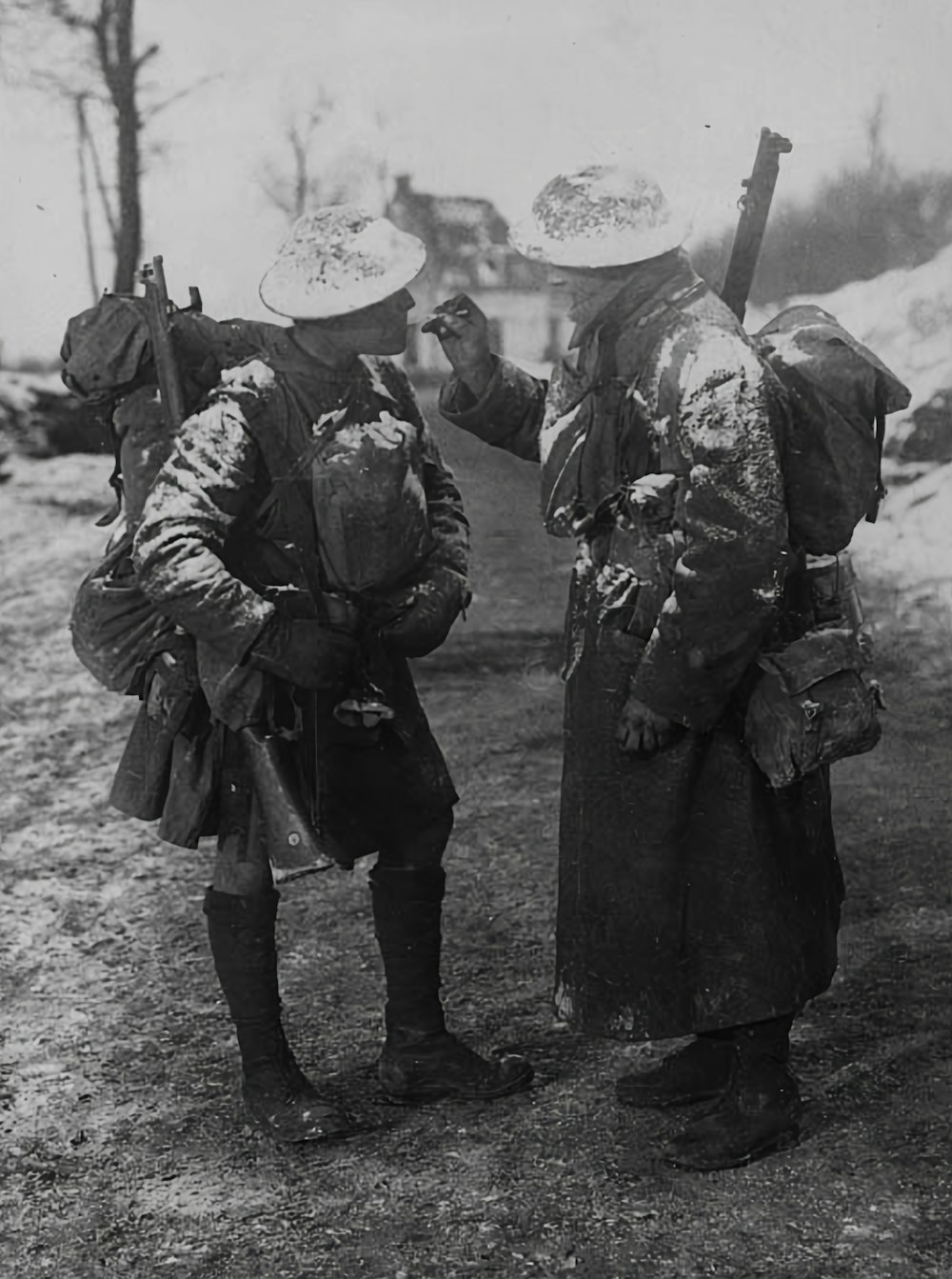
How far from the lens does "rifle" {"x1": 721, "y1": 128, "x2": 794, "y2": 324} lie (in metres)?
3.73

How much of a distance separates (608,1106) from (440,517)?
57.6 inches

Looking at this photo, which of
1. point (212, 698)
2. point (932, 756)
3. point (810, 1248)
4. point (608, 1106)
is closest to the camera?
point (810, 1248)

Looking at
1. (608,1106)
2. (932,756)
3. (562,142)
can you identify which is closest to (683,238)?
(608,1106)

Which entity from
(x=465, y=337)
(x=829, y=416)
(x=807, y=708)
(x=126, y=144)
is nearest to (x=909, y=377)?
(x=126, y=144)

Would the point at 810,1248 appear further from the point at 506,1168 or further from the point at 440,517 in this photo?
the point at 440,517

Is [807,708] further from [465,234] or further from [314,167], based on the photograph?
[314,167]

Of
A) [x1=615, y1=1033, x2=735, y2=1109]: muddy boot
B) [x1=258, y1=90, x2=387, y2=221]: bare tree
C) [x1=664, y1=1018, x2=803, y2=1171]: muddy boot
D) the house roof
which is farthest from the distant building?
[x1=664, y1=1018, x2=803, y2=1171]: muddy boot

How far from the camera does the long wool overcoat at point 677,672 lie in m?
3.37

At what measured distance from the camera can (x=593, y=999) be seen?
3.79 m

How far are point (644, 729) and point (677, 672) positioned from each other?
0.17 metres

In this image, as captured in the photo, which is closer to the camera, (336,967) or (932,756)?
(336,967)

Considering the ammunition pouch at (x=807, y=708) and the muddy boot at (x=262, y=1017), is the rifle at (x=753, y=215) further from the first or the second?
the muddy boot at (x=262, y=1017)

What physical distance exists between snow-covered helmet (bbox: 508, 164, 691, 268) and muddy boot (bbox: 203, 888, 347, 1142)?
62.3 inches

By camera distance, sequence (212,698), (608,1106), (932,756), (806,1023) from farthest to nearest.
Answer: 1. (932,756)
2. (806,1023)
3. (608,1106)
4. (212,698)
